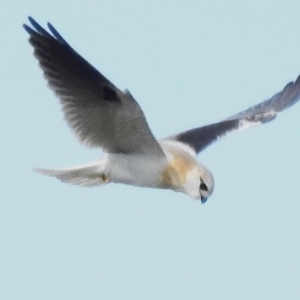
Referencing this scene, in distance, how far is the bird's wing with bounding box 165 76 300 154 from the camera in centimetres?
956

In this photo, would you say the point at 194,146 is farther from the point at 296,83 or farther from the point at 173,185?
the point at 296,83

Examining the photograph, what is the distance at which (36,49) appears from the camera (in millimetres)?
8211

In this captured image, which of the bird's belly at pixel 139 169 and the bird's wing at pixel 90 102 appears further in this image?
the bird's belly at pixel 139 169

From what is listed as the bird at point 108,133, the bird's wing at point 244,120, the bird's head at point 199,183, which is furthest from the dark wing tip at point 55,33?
the bird's wing at point 244,120

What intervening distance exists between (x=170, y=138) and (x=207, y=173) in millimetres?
844

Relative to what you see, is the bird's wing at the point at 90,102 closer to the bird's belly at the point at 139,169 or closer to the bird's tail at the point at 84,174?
the bird's belly at the point at 139,169

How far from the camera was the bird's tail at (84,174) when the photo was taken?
8758 mm

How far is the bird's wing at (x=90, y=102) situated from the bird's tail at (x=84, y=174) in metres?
0.21

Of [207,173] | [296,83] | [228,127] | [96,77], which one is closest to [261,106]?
[296,83]

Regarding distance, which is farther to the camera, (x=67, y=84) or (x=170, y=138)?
(x=170, y=138)

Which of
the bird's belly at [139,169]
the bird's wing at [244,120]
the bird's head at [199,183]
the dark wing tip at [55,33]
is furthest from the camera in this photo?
the bird's wing at [244,120]

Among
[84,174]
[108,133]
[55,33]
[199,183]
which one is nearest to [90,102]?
[108,133]

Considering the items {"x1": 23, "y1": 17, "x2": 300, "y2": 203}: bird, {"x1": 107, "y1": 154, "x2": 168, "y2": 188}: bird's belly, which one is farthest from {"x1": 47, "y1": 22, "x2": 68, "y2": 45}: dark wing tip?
{"x1": 107, "y1": 154, "x2": 168, "y2": 188}: bird's belly

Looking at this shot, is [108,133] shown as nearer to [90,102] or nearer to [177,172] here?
[90,102]
